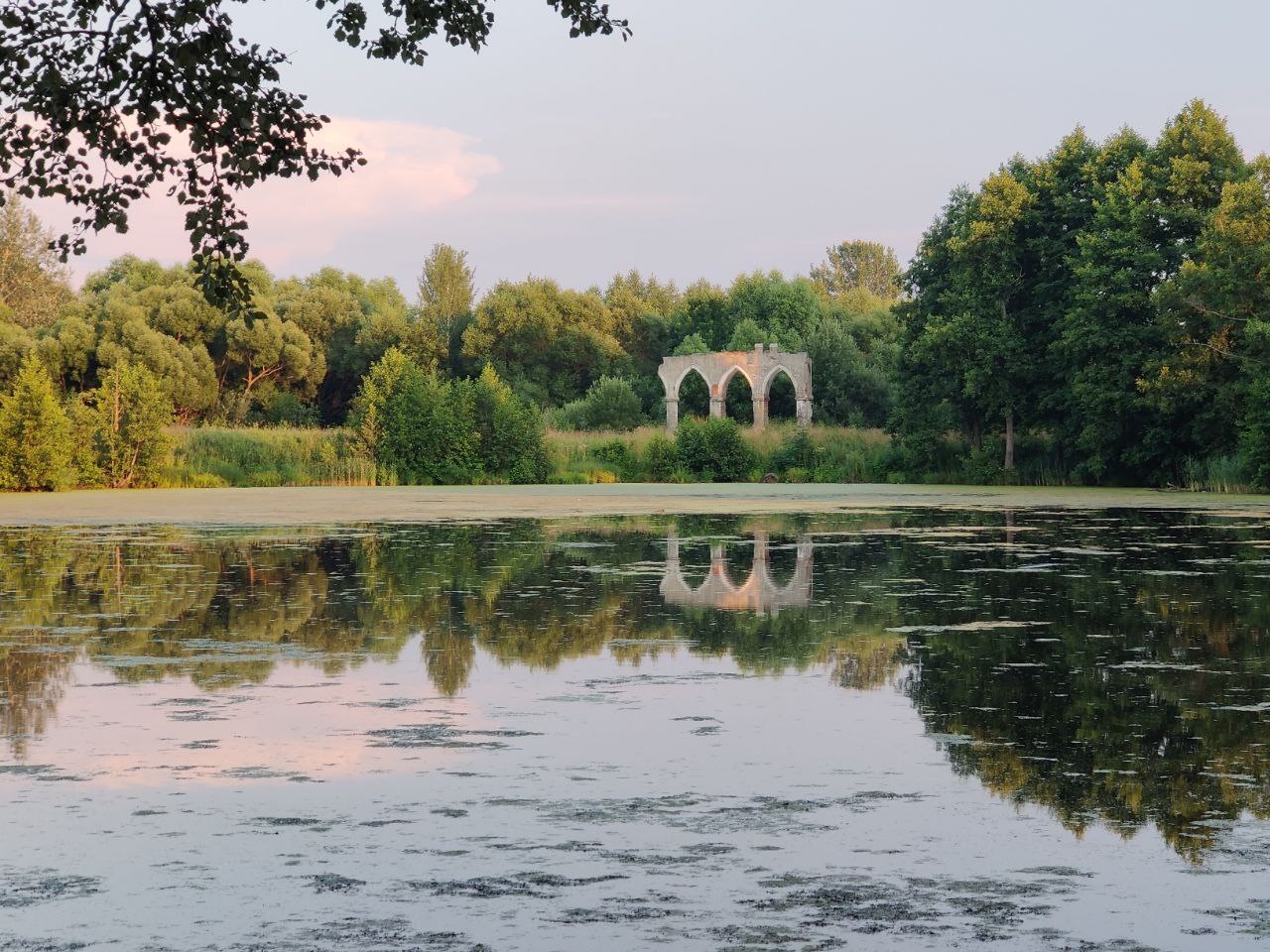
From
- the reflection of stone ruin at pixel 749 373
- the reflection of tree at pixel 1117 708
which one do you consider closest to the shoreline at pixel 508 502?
the reflection of stone ruin at pixel 749 373

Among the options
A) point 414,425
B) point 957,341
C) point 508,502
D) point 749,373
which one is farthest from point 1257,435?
point 749,373

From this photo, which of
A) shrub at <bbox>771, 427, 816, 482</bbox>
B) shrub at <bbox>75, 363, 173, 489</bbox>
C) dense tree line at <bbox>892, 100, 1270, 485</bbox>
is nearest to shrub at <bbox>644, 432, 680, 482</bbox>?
shrub at <bbox>771, 427, 816, 482</bbox>

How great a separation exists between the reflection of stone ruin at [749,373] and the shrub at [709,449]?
19.0ft

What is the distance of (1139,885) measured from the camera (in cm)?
419

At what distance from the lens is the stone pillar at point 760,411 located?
55.8m

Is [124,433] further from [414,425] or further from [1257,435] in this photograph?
[1257,435]

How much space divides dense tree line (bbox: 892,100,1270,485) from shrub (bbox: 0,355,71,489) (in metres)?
24.6

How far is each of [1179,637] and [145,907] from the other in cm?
758

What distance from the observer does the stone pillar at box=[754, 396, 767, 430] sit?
5575 cm

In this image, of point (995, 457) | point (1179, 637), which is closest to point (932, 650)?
point (1179, 637)

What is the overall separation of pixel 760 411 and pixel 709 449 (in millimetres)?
8398

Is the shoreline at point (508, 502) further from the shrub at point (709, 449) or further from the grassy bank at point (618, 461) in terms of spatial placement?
the shrub at point (709, 449)

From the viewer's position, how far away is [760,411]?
56156 mm

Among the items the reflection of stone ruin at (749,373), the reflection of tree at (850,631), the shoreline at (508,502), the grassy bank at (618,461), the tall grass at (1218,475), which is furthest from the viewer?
the reflection of stone ruin at (749,373)
